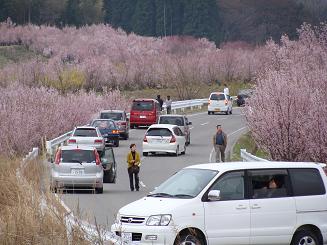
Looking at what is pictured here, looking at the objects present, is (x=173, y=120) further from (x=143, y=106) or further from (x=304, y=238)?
(x=304, y=238)

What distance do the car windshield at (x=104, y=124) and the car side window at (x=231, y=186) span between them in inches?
1312

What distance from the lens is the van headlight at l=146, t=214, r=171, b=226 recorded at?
55.4 ft

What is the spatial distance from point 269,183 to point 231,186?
2.51 feet

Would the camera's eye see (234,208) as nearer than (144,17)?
Yes

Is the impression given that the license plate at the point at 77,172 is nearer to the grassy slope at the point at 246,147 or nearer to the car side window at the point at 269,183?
the car side window at the point at 269,183

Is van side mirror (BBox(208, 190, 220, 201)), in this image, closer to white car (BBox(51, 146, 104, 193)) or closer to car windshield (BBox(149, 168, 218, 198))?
car windshield (BBox(149, 168, 218, 198))

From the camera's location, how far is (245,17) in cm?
17950

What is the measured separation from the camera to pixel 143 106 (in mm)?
62219

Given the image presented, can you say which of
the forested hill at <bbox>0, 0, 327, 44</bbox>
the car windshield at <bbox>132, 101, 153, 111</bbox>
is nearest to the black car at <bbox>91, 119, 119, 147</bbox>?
the car windshield at <bbox>132, 101, 153, 111</bbox>

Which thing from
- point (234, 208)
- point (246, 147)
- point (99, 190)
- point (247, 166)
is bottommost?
point (246, 147)

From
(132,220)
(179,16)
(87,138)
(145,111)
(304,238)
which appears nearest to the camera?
(132,220)

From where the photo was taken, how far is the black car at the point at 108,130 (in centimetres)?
5097

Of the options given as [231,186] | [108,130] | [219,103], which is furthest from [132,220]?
[219,103]

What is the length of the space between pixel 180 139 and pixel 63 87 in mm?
47591
